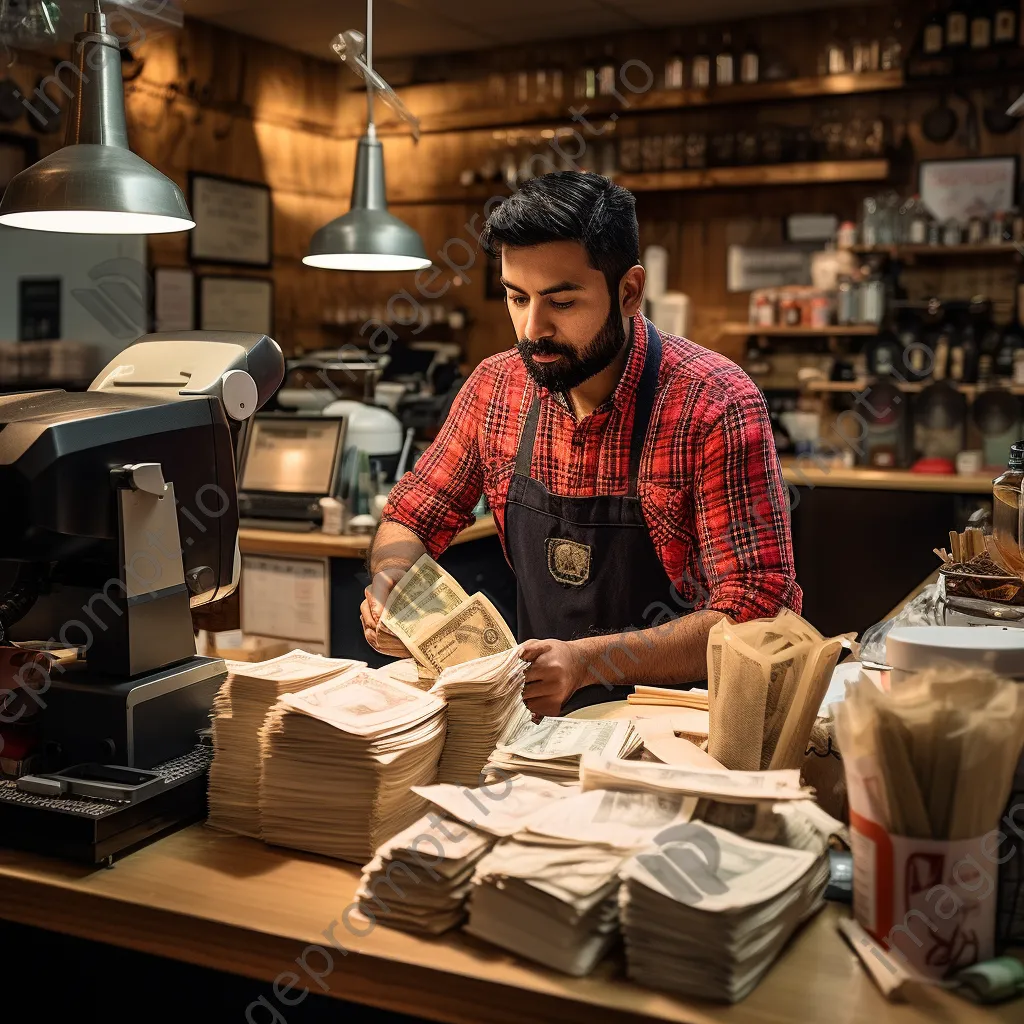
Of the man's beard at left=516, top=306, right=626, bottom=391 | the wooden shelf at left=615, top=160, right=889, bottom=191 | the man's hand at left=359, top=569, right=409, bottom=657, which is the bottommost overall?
the man's hand at left=359, top=569, right=409, bottom=657

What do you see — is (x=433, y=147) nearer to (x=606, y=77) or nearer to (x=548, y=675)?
(x=606, y=77)

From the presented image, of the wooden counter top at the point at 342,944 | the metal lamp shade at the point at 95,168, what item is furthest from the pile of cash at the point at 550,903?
the metal lamp shade at the point at 95,168

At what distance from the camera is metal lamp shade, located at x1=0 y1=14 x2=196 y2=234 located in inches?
83.1

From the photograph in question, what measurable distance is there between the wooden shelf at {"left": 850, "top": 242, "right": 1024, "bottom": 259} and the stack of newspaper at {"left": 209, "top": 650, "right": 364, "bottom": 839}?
203 inches

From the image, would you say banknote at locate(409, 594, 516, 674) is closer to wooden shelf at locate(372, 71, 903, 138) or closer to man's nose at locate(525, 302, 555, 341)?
man's nose at locate(525, 302, 555, 341)

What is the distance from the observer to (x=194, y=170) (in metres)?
6.64

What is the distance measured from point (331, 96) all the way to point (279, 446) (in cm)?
400

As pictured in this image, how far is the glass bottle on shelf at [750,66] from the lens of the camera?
6367mm

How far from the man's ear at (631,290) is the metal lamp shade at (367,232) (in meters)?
1.58

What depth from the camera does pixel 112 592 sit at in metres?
1.64

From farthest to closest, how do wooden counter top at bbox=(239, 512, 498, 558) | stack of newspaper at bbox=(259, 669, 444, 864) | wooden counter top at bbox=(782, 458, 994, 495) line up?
wooden counter top at bbox=(782, 458, 994, 495) < wooden counter top at bbox=(239, 512, 498, 558) < stack of newspaper at bbox=(259, 669, 444, 864)

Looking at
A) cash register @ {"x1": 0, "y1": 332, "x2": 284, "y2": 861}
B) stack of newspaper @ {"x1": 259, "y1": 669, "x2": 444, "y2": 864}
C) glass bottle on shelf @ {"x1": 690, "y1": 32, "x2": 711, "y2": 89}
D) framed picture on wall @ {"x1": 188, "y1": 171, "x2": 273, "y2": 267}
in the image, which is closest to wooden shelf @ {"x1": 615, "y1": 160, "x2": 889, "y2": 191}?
glass bottle on shelf @ {"x1": 690, "y1": 32, "x2": 711, "y2": 89}

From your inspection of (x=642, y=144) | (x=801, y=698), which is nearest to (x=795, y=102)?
(x=642, y=144)

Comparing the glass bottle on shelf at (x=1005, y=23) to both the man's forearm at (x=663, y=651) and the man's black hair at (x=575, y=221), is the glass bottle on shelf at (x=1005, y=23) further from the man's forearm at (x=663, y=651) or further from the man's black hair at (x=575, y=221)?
the man's forearm at (x=663, y=651)
